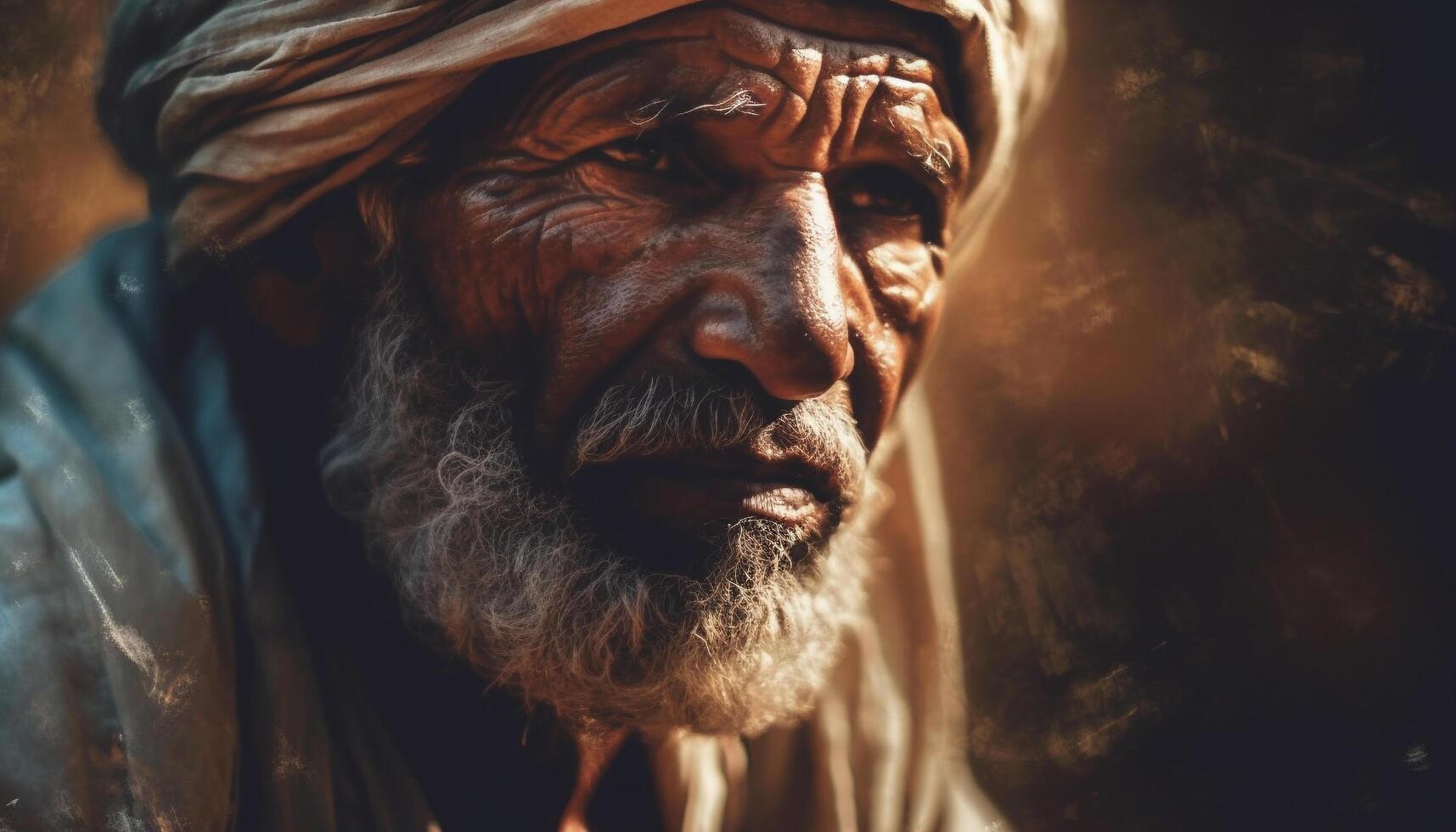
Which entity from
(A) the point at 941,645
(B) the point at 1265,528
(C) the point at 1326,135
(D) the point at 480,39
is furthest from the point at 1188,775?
(D) the point at 480,39

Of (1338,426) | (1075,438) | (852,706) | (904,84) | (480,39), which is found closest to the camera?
(480,39)

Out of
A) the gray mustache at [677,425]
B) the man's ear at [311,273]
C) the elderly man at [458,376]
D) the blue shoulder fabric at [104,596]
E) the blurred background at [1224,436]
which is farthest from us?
the blurred background at [1224,436]

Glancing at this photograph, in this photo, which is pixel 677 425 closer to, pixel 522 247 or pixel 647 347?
pixel 647 347

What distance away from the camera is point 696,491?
139 cm

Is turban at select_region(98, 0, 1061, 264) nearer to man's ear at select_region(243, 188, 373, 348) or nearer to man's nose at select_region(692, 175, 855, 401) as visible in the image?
man's ear at select_region(243, 188, 373, 348)

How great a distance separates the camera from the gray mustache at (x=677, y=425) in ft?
4.43

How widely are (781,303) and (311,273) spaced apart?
2.48ft

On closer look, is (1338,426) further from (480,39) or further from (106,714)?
(106,714)

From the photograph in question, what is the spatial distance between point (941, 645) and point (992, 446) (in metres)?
0.76

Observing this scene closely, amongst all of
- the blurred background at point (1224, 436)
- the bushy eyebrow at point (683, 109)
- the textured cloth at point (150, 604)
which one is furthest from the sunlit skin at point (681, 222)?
the blurred background at point (1224, 436)

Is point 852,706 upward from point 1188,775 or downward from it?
upward

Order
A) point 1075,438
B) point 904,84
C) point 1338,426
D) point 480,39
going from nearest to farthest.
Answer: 1. point 480,39
2. point 904,84
3. point 1338,426
4. point 1075,438

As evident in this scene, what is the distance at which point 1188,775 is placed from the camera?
2.37 meters

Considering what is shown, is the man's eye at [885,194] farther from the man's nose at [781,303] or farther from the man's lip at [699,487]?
the man's lip at [699,487]
